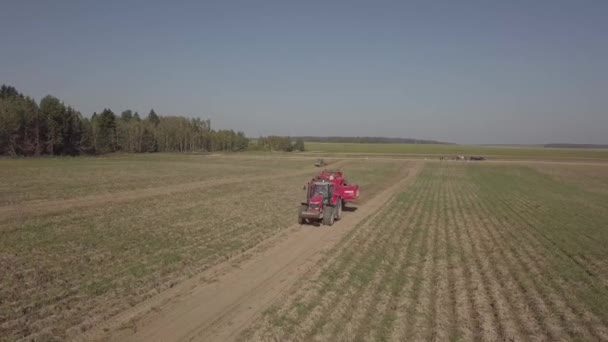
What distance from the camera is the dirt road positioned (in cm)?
708

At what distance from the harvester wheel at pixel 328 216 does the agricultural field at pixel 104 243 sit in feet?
5.99

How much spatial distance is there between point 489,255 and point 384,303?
20.1ft

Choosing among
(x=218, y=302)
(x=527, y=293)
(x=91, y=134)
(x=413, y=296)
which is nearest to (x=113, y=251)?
(x=218, y=302)

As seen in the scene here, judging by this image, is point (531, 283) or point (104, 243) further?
point (104, 243)

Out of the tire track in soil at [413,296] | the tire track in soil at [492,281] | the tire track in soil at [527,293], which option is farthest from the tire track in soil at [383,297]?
the tire track in soil at [527,293]

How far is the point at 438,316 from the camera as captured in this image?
792 centimetres

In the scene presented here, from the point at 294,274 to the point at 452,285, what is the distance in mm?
4253

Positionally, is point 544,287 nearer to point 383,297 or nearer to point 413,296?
point 413,296

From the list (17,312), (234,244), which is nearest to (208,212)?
(234,244)

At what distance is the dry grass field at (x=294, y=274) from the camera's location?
7391 mm

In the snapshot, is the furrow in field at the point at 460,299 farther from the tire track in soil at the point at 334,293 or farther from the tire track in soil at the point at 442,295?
the tire track in soil at the point at 334,293

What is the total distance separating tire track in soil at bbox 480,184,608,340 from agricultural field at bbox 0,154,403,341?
29.1 feet

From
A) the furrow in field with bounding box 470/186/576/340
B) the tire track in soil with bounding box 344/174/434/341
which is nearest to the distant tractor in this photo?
the tire track in soil with bounding box 344/174/434/341

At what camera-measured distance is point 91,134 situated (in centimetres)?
8769
